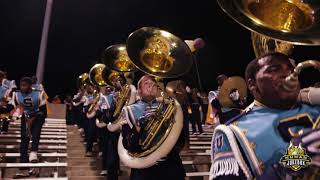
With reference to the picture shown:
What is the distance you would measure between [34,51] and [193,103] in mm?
25853

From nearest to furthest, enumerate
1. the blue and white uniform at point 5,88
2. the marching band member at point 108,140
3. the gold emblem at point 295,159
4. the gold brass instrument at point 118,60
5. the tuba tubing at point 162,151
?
the gold emblem at point 295,159 → the tuba tubing at point 162,151 → the marching band member at point 108,140 → the gold brass instrument at point 118,60 → the blue and white uniform at point 5,88

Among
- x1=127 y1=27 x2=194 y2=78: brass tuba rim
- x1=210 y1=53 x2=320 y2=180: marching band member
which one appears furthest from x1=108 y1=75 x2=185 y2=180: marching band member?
x1=210 y1=53 x2=320 y2=180: marching band member

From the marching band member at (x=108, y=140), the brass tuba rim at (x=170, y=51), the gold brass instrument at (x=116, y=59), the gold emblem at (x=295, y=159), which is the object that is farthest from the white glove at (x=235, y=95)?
the gold emblem at (x=295, y=159)

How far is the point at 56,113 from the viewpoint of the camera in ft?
52.7

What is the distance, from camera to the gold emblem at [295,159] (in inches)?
70.8

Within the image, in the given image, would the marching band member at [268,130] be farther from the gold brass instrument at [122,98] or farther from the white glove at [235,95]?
the gold brass instrument at [122,98]

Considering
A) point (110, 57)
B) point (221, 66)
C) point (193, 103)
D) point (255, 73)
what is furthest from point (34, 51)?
point (255, 73)

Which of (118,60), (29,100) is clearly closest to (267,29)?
(29,100)

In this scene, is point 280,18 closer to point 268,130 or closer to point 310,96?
point 310,96

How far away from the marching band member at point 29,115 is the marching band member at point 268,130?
5.31m

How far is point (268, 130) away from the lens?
6.36 ft

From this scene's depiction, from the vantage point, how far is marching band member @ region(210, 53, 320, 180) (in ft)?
6.12

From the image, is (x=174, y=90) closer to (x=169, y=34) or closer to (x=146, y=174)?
(x=169, y=34)

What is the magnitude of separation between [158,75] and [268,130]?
2.74 metres
